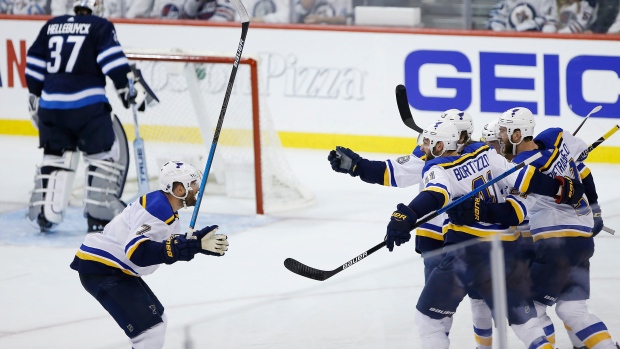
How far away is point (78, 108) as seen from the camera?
6031mm

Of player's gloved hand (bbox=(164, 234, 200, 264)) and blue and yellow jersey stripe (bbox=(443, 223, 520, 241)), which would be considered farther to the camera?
blue and yellow jersey stripe (bbox=(443, 223, 520, 241))

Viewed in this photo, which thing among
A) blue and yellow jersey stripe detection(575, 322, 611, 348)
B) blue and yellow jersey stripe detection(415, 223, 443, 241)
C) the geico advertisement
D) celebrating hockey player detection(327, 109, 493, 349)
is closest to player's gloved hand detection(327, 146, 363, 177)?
celebrating hockey player detection(327, 109, 493, 349)

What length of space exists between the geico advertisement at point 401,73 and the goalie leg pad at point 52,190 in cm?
124

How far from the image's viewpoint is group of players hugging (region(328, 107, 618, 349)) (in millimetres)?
3164

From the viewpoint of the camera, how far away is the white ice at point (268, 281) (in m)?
2.91

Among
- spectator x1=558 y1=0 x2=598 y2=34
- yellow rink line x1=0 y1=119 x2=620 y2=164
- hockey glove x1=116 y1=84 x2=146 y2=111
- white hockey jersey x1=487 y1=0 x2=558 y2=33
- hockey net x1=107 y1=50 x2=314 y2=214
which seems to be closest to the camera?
hockey glove x1=116 y1=84 x2=146 y2=111

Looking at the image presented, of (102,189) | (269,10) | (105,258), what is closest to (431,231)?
(105,258)

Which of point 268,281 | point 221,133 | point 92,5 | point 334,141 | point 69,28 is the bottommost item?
point 268,281

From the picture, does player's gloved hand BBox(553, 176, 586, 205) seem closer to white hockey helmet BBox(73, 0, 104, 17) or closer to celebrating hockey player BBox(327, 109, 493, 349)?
celebrating hockey player BBox(327, 109, 493, 349)

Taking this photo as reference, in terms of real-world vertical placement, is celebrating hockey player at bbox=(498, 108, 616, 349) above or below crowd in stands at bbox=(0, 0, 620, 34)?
below

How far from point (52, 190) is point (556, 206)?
3.13m

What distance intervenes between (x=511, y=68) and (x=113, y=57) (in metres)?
2.77

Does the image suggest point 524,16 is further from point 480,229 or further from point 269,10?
point 480,229

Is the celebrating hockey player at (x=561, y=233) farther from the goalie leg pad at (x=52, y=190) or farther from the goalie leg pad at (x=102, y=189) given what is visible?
the goalie leg pad at (x=52, y=190)
